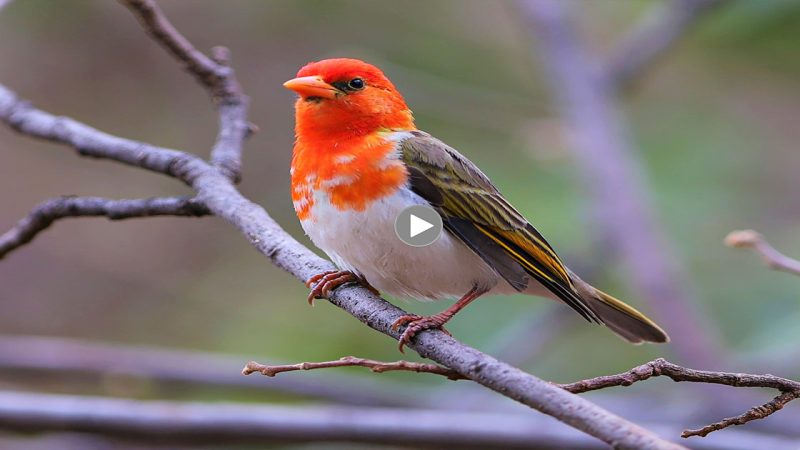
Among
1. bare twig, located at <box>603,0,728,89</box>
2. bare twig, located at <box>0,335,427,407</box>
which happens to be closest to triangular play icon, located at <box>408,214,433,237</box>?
bare twig, located at <box>0,335,427,407</box>

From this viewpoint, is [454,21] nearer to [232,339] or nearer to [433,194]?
[232,339]

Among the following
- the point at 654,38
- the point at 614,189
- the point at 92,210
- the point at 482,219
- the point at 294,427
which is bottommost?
the point at 294,427

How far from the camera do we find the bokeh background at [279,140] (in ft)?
24.5

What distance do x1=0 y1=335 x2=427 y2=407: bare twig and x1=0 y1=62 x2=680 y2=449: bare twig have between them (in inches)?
76.7

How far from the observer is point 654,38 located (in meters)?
7.36

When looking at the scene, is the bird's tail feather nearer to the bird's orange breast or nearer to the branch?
the bird's orange breast

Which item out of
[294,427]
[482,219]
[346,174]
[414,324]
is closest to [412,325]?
[414,324]

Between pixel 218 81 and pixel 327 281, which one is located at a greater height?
pixel 218 81

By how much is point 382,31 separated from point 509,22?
1.99 meters

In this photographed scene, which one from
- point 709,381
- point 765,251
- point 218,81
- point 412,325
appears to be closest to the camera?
point 709,381

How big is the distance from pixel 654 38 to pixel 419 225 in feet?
14.2

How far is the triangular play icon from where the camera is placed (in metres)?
3.58

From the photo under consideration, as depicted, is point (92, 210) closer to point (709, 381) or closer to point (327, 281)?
point (327, 281)

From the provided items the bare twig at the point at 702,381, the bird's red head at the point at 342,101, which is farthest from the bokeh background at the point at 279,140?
the bare twig at the point at 702,381
